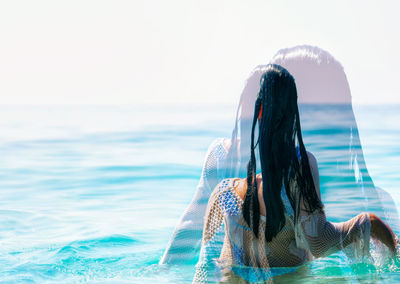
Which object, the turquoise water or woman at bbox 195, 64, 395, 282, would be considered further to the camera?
the turquoise water

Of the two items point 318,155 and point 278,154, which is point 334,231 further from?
point 318,155

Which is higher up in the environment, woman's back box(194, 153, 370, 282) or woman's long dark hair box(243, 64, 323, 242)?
woman's long dark hair box(243, 64, 323, 242)

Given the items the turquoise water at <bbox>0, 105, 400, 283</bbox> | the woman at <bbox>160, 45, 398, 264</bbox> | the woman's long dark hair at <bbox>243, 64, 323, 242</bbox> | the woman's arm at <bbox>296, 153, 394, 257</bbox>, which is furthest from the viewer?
the turquoise water at <bbox>0, 105, 400, 283</bbox>

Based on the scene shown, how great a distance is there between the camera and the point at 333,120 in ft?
9.25

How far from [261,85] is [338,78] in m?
0.74

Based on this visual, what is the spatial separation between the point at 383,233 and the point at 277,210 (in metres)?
0.52

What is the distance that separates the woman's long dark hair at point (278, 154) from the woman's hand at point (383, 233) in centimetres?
28

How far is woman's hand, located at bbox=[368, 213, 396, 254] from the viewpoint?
90.2 inches

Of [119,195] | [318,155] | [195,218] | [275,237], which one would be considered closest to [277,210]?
[275,237]

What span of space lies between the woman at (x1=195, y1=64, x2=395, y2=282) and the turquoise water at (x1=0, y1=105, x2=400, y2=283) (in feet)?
0.79

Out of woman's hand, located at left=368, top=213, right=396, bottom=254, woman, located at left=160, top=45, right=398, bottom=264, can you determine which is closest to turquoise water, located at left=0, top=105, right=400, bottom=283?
woman, located at left=160, top=45, right=398, bottom=264

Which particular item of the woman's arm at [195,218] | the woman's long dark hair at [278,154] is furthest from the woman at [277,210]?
the woman's arm at [195,218]

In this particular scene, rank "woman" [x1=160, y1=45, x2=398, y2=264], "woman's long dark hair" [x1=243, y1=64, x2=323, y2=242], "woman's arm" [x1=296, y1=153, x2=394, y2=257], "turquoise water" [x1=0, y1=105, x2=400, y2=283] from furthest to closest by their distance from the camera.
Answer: "turquoise water" [x1=0, y1=105, x2=400, y2=283] < "woman" [x1=160, y1=45, x2=398, y2=264] < "woman's arm" [x1=296, y1=153, x2=394, y2=257] < "woman's long dark hair" [x1=243, y1=64, x2=323, y2=242]

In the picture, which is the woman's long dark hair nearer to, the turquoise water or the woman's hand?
the woman's hand
